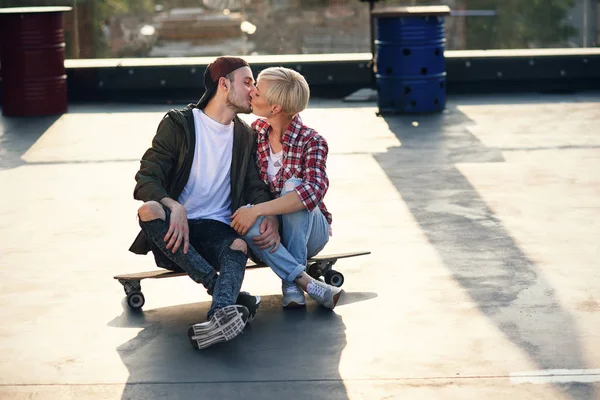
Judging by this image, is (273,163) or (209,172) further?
(273,163)

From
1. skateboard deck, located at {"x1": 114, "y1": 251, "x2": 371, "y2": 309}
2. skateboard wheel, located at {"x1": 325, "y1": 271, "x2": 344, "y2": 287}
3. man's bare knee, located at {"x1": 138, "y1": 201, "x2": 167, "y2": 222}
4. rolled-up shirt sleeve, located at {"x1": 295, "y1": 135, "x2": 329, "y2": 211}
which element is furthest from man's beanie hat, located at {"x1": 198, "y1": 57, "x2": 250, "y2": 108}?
skateboard wheel, located at {"x1": 325, "y1": 271, "x2": 344, "y2": 287}

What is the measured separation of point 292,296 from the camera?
4.79 m

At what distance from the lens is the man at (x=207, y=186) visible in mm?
4508

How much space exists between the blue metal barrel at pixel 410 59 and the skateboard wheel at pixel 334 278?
226 inches

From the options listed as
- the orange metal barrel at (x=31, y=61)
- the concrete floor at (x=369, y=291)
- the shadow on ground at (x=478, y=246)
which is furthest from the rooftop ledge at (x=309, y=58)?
the concrete floor at (x=369, y=291)

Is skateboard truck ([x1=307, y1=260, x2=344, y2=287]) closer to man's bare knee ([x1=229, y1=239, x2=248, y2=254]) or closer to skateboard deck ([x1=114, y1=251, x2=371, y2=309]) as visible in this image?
skateboard deck ([x1=114, y1=251, x2=371, y2=309])

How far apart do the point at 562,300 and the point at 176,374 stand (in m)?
1.77

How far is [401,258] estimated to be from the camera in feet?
18.5

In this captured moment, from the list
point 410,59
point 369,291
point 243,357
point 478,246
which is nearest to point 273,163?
point 369,291

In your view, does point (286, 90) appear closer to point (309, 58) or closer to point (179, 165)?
point (179, 165)

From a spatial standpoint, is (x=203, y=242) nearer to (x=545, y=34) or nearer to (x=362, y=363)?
(x=362, y=363)

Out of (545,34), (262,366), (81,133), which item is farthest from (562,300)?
(545,34)

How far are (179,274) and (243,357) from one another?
645mm

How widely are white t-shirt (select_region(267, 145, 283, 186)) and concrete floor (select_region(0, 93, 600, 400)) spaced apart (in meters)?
0.58
